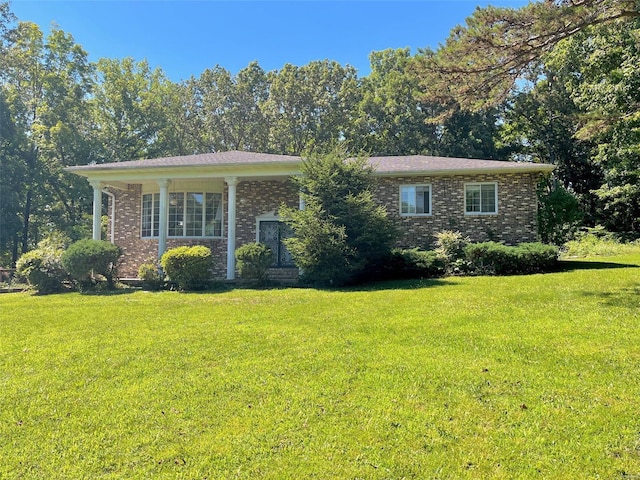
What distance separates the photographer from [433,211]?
49.3ft

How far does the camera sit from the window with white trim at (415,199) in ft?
49.7

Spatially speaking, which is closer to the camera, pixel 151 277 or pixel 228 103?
pixel 151 277

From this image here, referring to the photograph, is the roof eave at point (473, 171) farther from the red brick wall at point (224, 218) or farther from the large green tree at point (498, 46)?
the large green tree at point (498, 46)

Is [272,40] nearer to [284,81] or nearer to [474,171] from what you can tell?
[284,81]

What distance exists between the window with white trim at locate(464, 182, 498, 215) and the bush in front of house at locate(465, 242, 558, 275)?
2.61m

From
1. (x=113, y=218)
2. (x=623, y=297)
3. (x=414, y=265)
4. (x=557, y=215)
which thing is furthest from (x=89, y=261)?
(x=557, y=215)

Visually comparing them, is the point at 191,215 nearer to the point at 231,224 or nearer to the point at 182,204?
the point at 182,204

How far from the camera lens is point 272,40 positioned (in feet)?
69.1

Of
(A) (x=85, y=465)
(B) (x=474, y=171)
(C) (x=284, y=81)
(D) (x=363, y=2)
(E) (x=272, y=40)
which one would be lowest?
(A) (x=85, y=465)

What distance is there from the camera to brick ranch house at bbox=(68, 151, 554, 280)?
47.7 ft

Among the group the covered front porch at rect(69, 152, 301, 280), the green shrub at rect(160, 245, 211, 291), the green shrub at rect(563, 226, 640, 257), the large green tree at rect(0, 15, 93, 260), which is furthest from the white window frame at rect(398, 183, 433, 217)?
the large green tree at rect(0, 15, 93, 260)

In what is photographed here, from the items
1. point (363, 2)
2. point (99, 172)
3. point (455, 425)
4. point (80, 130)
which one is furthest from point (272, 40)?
point (455, 425)

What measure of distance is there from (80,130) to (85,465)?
29.1 m

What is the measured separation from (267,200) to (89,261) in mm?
6301
